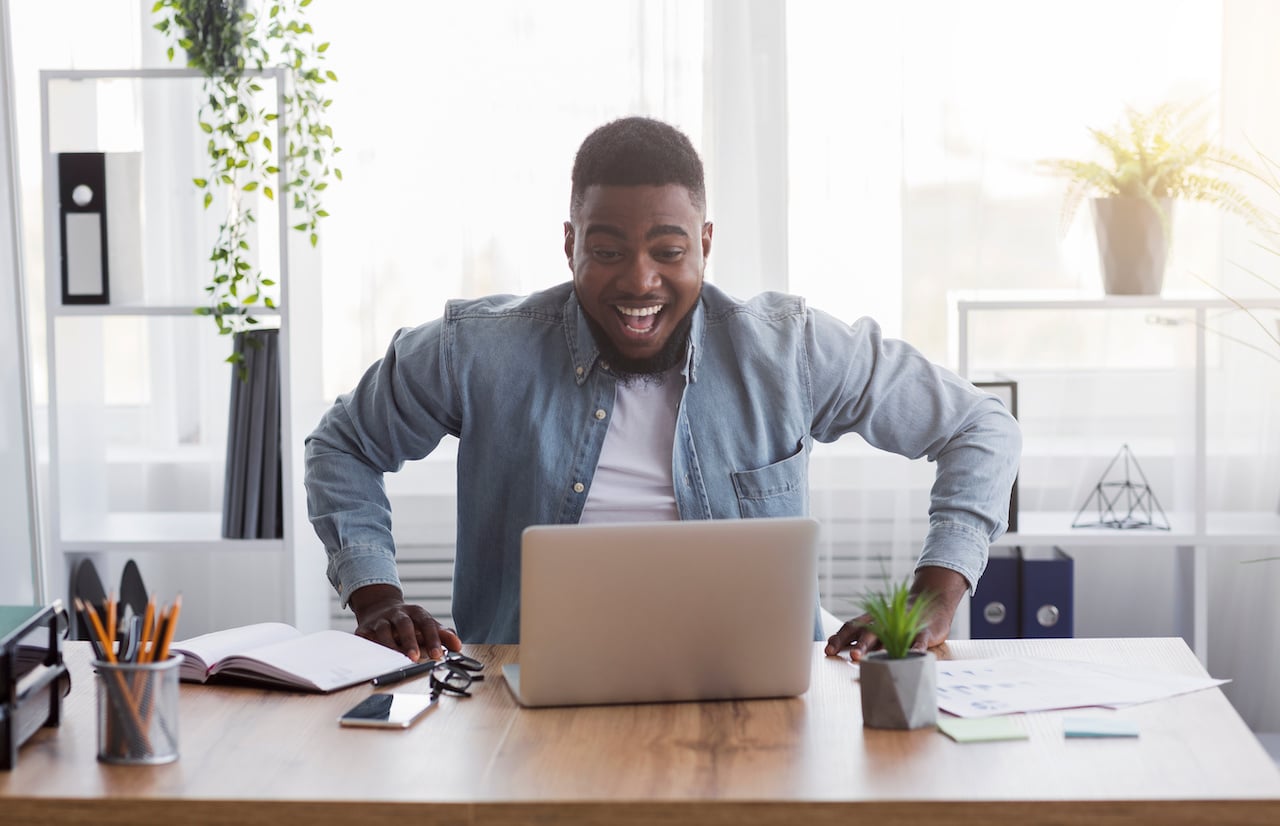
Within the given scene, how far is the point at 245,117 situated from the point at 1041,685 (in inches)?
74.6

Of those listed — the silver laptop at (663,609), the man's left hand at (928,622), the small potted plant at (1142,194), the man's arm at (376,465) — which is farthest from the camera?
the small potted plant at (1142,194)

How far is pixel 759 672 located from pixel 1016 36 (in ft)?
6.77

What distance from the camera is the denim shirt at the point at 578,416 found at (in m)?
1.98

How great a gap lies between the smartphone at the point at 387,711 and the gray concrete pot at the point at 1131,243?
1.82 m

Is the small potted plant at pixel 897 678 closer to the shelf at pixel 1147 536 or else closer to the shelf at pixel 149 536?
the shelf at pixel 1147 536

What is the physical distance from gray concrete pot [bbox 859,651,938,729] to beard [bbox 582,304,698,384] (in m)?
0.81

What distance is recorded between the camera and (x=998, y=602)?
9.05ft

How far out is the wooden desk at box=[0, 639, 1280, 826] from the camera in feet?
3.60

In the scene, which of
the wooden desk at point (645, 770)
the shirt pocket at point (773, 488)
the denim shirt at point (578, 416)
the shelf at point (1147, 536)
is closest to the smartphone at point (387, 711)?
the wooden desk at point (645, 770)

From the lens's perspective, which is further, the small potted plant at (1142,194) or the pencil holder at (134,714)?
the small potted plant at (1142,194)

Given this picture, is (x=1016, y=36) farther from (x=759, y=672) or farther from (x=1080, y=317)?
(x=759, y=672)

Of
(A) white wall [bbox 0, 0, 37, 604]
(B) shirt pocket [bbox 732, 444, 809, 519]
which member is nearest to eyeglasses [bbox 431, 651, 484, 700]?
(B) shirt pocket [bbox 732, 444, 809, 519]

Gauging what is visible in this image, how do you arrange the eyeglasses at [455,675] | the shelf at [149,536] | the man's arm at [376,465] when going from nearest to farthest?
the eyeglasses at [455,675] < the man's arm at [376,465] < the shelf at [149,536]

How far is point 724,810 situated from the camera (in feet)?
3.59
